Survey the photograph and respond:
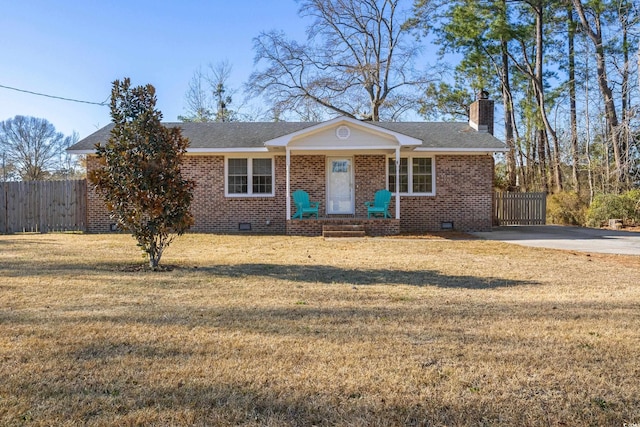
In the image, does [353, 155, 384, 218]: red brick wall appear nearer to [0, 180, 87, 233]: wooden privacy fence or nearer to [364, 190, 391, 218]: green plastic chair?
[364, 190, 391, 218]: green plastic chair

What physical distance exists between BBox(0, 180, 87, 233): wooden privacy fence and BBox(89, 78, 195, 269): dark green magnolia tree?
9067mm

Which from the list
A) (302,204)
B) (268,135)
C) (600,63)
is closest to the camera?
(302,204)

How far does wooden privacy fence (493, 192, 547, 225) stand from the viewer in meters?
17.8

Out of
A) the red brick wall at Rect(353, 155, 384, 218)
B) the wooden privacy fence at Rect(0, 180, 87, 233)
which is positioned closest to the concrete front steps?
the red brick wall at Rect(353, 155, 384, 218)

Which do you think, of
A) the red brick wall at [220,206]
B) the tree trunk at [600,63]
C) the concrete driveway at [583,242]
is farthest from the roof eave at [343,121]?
the tree trunk at [600,63]

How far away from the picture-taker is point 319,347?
11.6ft

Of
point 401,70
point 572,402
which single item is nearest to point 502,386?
point 572,402

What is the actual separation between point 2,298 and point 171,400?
379 cm

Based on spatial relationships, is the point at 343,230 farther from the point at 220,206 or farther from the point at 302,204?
the point at 220,206

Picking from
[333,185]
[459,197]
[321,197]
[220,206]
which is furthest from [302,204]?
[459,197]

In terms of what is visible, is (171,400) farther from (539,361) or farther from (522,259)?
(522,259)

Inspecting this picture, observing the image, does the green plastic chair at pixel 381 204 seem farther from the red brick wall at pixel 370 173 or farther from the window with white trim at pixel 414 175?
the window with white trim at pixel 414 175

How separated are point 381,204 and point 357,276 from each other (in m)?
8.02

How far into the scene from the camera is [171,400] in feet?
8.63
